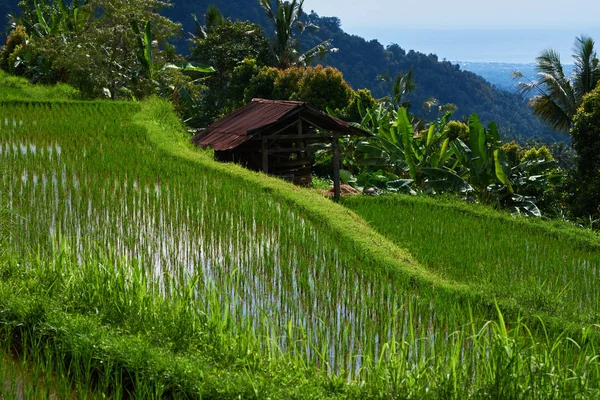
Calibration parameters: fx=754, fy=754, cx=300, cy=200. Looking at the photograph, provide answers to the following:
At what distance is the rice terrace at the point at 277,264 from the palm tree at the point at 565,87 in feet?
1.02

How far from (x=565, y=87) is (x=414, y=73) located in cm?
5655

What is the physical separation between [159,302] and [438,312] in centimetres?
215

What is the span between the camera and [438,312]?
584 cm

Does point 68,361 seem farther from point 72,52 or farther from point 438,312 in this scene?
point 72,52

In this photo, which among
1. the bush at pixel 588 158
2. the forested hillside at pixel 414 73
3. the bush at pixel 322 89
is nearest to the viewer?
the bush at pixel 588 158

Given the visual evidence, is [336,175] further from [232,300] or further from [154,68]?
[154,68]

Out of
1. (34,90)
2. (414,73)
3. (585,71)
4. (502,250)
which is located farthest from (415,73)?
(502,250)

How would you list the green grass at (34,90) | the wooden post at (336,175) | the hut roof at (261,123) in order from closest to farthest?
the wooden post at (336,175) < the hut roof at (261,123) < the green grass at (34,90)

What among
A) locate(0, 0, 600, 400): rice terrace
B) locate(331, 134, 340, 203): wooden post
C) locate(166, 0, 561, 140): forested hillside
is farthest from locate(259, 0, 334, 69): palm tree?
locate(166, 0, 561, 140): forested hillside

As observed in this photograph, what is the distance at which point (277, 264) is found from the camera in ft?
23.0

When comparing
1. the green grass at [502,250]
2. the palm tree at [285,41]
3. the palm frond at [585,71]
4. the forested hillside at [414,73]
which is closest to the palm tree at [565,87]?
the palm frond at [585,71]

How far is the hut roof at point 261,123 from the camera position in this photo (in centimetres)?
1334

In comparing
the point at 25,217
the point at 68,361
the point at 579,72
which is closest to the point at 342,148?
the point at 579,72

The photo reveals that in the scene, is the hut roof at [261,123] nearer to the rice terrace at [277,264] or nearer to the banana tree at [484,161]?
the rice terrace at [277,264]
